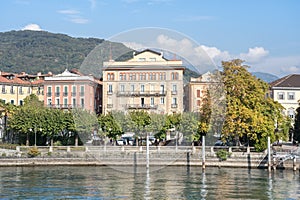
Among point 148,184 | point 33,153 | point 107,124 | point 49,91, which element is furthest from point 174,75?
point 49,91

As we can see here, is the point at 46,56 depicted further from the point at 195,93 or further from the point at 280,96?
the point at 195,93

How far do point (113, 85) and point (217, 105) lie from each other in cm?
1047

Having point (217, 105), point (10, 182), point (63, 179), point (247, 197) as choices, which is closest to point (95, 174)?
point (63, 179)

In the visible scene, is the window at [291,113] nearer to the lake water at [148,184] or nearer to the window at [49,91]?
the window at [49,91]

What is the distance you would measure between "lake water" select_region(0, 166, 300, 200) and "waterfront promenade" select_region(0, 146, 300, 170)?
4.76 ft

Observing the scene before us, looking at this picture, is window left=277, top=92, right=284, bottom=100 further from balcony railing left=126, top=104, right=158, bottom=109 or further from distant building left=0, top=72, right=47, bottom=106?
balcony railing left=126, top=104, right=158, bottom=109

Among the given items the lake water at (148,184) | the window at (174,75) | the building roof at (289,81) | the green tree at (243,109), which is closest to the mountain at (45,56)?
the building roof at (289,81)

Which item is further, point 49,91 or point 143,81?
point 49,91

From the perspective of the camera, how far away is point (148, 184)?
3173 cm

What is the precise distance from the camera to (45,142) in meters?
51.5

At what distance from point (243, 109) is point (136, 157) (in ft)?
30.5

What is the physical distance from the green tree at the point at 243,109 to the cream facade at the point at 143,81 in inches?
775

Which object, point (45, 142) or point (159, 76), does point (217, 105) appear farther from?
point (45, 142)

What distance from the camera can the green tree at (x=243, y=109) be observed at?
4434cm
